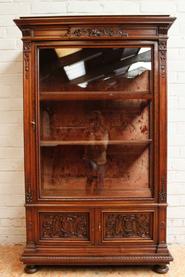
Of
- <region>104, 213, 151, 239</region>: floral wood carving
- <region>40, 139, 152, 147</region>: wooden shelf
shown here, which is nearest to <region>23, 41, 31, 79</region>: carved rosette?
<region>40, 139, 152, 147</region>: wooden shelf

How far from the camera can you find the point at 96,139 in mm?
1681

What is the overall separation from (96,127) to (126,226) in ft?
1.91

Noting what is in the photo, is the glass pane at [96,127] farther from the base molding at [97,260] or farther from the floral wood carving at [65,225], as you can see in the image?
the base molding at [97,260]

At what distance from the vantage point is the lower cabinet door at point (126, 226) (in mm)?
1596

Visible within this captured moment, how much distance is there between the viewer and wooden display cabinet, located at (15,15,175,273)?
153 cm

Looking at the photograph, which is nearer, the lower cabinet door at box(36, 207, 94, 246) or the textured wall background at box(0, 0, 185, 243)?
the lower cabinet door at box(36, 207, 94, 246)

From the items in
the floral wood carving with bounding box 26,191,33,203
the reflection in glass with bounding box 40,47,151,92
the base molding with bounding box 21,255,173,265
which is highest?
the reflection in glass with bounding box 40,47,151,92

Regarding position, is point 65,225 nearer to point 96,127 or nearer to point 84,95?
point 96,127

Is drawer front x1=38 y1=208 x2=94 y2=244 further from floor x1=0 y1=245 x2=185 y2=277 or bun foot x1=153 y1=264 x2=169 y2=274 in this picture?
bun foot x1=153 y1=264 x2=169 y2=274

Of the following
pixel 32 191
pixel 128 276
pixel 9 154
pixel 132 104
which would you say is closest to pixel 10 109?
pixel 9 154

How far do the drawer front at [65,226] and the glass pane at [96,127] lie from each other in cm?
10

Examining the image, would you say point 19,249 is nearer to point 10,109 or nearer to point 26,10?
point 10,109

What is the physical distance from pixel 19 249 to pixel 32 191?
0.58 m

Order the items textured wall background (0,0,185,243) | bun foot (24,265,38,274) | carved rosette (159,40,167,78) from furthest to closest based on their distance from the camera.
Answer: textured wall background (0,0,185,243), bun foot (24,265,38,274), carved rosette (159,40,167,78)
